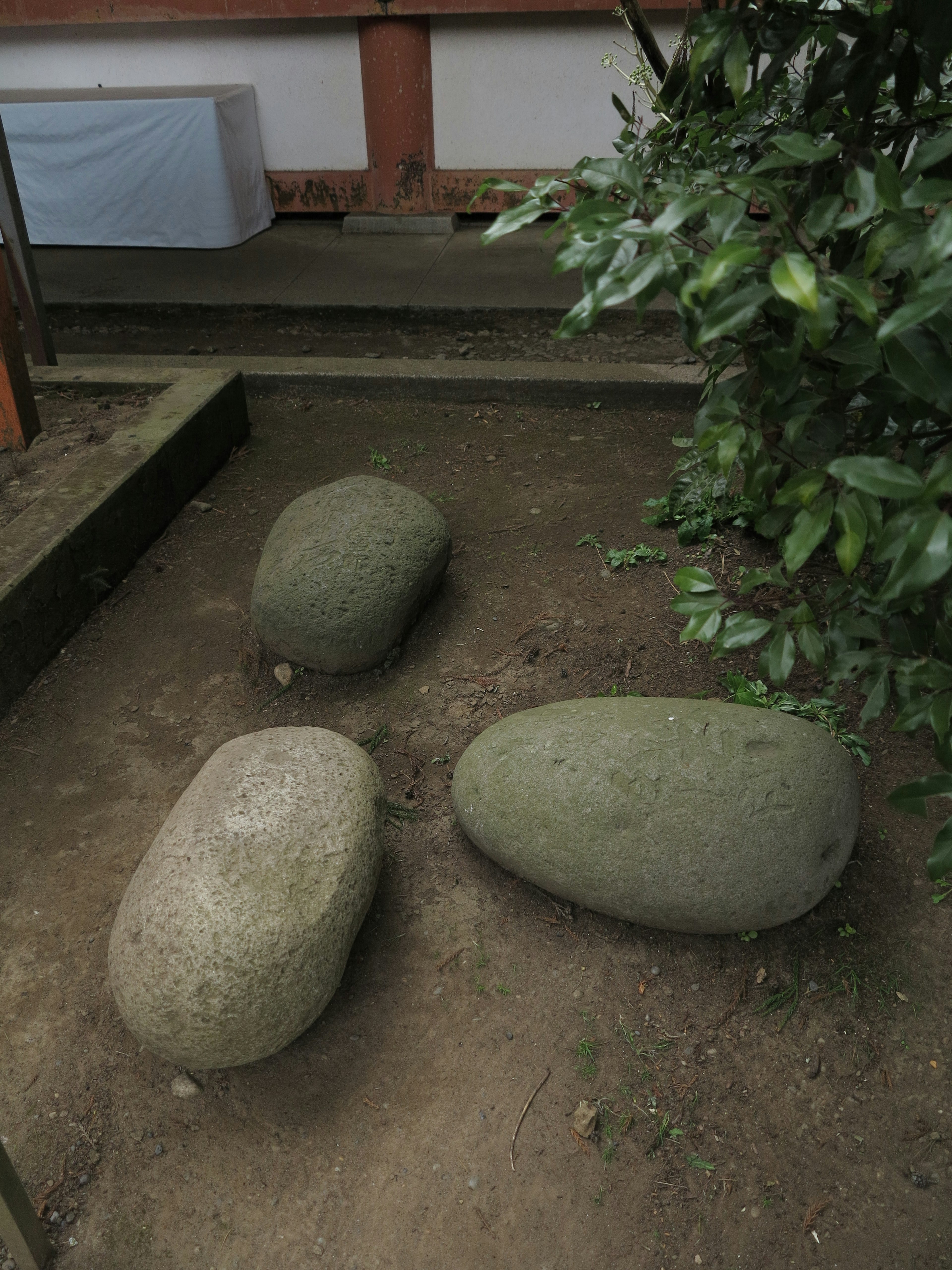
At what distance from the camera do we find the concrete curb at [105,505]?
3.13 m

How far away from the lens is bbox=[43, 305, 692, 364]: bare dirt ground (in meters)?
6.02

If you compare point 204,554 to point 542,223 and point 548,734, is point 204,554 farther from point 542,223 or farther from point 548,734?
point 542,223

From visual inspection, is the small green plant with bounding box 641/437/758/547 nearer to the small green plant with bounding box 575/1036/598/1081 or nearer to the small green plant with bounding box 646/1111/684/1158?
the small green plant with bounding box 575/1036/598/1081

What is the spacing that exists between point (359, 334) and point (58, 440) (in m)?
2.84

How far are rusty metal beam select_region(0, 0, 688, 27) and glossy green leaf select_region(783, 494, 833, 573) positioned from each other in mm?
7266

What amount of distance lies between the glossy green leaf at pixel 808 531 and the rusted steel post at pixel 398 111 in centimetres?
772

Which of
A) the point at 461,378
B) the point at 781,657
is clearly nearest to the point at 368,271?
the point at 461,378

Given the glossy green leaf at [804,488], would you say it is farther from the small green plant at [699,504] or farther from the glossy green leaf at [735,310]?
the small green plant at [699,504]

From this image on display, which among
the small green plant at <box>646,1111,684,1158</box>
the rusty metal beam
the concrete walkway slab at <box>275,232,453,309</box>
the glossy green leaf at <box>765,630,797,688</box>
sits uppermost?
the rusty metal beam

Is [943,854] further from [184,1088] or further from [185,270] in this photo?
[185,270]

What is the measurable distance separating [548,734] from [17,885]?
1514 millimetres

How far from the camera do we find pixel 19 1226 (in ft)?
5.52

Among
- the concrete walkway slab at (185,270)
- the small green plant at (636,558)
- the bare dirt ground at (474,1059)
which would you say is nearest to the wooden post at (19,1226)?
the bare dirt ground at (474,1059)

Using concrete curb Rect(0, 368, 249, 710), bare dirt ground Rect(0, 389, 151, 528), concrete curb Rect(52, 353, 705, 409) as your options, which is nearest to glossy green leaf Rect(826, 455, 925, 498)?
concrete curb Rect(0, 368, 249, 710)
